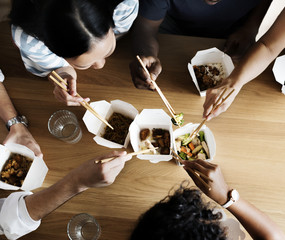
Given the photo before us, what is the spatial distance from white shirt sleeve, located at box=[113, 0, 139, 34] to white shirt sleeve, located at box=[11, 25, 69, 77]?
42 cm

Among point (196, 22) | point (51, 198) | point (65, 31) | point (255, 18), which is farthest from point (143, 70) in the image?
point (255, 18)

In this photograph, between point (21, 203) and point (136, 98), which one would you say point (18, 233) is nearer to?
point (21, 203)

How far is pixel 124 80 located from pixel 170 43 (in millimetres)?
410

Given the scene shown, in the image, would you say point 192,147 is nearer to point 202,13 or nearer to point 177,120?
point 177,120

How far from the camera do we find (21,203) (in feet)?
3.74

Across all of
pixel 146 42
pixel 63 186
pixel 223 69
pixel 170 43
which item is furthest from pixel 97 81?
pixel 223 69

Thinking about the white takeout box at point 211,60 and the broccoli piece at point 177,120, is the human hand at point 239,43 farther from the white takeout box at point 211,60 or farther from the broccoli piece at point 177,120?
the broccoli piece at point 177,120

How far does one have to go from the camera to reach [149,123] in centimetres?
132

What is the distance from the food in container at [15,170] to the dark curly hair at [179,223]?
73 cm

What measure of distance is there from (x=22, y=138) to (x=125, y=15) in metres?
0.96

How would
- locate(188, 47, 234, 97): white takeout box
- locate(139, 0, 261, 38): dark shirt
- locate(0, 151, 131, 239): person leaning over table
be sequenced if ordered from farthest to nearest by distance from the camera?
locate(139, 0, 261, 38): dark shirt → locate(188, 47, 234, 97): white takeout box → locate(0, 151, 131, 239): person leaning over table

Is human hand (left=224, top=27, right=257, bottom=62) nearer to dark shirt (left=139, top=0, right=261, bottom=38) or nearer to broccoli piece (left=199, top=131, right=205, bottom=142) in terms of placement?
dark shirt (left=139, top=0, right=261, bottom=38)

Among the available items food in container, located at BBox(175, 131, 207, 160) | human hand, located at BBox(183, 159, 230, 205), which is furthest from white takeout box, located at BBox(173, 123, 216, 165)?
human hand, located at BBox(183, 159, 230, 205)

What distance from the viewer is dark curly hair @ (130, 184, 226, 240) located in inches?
32.1
